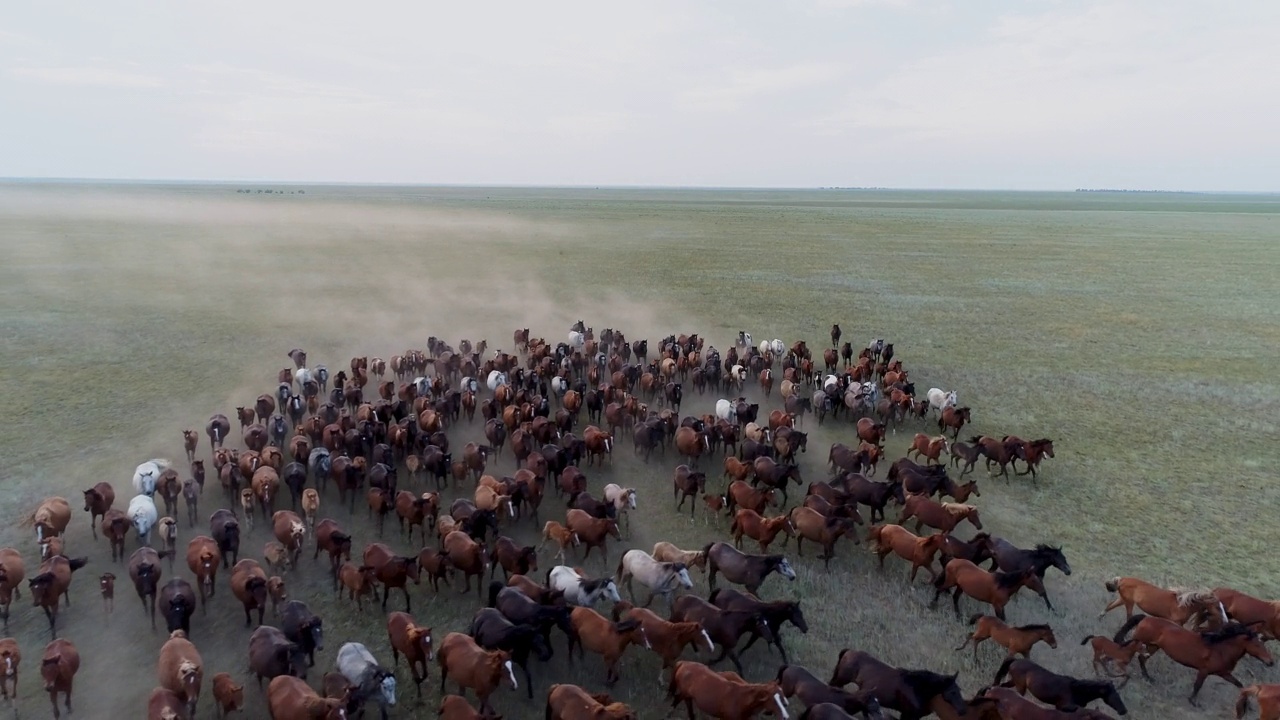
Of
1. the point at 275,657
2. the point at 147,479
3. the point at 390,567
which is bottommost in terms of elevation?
the point at 275,657

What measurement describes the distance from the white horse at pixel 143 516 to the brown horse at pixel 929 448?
12425 mm

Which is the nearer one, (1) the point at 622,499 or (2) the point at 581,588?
(2) the point at 581,588

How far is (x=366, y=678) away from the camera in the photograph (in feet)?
22.9

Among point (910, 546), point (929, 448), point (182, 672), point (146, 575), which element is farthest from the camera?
point (929, 448)

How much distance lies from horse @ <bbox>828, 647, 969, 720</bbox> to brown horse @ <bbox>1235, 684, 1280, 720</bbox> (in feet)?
9.63

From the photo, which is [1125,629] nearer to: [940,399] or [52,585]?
[940,399]

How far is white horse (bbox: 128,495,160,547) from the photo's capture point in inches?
385

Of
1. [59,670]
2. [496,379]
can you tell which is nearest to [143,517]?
[59,670]

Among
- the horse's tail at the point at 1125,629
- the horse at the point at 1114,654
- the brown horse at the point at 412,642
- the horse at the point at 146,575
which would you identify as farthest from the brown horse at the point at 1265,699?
the horse at the point at 146,575

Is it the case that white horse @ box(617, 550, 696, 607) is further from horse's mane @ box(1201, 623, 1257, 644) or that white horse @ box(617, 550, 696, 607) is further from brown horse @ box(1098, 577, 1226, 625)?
horse's mane @ box(1201, 623, 1257, 644)

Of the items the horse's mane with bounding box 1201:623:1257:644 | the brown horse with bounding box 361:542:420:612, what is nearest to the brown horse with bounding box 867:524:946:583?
the horse's mane with bounding box 1201:623:1257:644

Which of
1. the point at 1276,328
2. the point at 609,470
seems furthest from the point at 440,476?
the point at 1276,328

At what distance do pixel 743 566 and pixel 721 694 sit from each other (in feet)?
7.99

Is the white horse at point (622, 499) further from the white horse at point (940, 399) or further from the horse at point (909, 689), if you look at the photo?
the white horse at point (940, 399)
